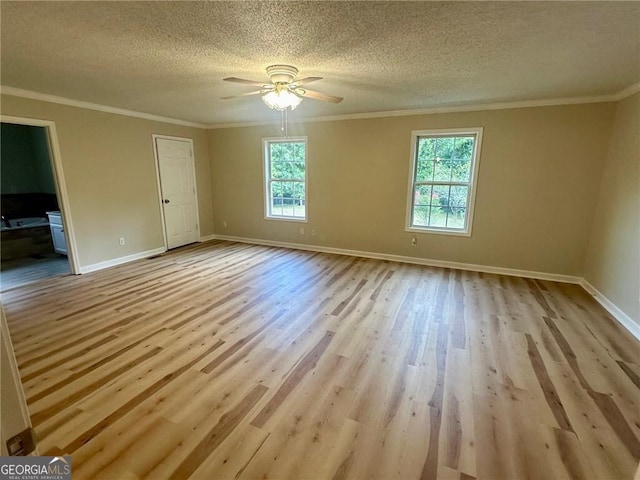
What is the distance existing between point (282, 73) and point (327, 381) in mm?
2677

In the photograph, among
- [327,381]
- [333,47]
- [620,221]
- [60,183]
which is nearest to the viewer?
[327,381]

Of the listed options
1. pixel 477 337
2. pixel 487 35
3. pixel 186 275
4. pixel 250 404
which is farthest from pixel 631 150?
pixel 186 275

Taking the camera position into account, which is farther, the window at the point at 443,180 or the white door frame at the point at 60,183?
the window at the point at 443,180

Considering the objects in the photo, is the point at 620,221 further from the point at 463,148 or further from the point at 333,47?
the point at 333,47

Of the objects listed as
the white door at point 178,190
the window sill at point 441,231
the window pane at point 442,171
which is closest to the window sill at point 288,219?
the white door at point 178,190

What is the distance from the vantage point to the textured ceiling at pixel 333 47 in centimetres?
178

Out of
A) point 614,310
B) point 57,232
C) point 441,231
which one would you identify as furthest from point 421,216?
point 57,232

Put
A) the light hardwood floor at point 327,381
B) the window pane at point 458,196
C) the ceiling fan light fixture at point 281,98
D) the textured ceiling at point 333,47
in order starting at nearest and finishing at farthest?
the light hardwood floor at point 327,381 < the textured ceiling at point 333,47 < the ceiling fan light fixture at point 281,98 < the window pane at point 458,196

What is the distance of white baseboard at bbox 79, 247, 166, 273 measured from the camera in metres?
4.41

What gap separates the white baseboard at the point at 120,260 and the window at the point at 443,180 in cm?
463

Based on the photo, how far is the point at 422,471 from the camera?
4.89 feet

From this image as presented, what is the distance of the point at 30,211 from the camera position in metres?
6.06

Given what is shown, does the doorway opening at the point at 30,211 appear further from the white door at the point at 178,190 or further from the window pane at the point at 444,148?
the window pane at the point at 444,148

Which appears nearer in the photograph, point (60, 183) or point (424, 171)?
point (60, 183)
